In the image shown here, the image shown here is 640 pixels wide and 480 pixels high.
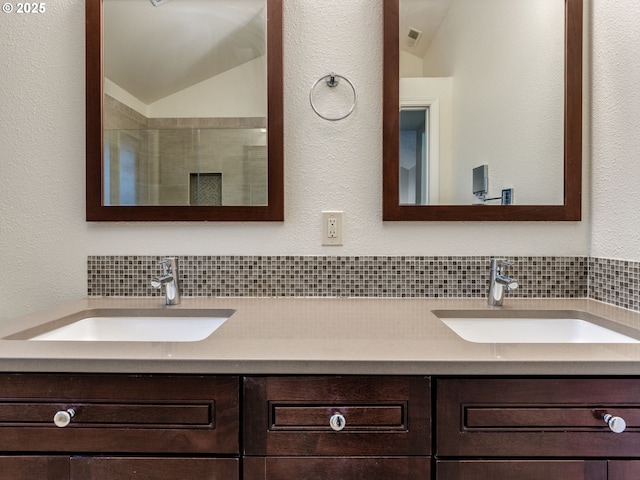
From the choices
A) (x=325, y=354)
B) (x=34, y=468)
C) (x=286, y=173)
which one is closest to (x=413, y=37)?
(x=286, y=173)

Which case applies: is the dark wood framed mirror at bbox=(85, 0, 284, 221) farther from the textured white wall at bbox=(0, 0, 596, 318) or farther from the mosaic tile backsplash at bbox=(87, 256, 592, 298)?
the mosaic tile backsplash at bbox=(87, 256, 592, 298)

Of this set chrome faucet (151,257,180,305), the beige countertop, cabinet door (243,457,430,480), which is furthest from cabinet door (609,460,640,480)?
chrome faucet (151,257,180,305)

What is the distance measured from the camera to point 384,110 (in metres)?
1.28

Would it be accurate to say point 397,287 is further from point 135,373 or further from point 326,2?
point 326,2

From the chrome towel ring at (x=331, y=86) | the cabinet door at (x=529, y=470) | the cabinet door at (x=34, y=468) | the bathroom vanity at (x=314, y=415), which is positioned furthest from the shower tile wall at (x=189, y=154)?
the cabinet door at (x=529, y=470)

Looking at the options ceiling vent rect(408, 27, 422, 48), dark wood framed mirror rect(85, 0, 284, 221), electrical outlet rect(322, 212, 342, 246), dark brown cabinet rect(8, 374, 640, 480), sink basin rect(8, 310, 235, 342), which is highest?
ceiling vent rect(408, 27, 422, 48)

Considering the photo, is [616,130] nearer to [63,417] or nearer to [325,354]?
[325,354]

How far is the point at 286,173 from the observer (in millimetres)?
1312

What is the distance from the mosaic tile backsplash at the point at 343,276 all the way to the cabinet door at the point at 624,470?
604 mm

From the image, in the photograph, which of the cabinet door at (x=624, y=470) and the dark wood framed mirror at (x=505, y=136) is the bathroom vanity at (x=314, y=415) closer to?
the cabinet door at (x=624, y=470)

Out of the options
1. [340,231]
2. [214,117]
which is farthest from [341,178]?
[214,117]

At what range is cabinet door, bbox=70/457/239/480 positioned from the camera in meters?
0.75

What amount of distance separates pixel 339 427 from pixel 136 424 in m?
0.37

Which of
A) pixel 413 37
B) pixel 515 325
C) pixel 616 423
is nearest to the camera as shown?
pixel 616 423
